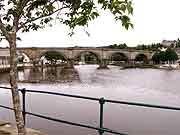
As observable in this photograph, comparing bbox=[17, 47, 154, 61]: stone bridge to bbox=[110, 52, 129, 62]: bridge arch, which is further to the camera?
bbox=[110, 52, 129, 62]: bridge arch

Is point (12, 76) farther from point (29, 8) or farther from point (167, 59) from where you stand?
point (167, 59)

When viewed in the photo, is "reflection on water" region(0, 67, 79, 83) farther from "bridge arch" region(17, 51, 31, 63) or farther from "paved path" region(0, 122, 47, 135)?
"paved path" region(0, 122, 47, 135)

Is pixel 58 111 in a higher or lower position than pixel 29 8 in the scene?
lower

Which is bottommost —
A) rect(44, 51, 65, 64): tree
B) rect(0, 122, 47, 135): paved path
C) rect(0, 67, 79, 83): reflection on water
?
rect(0, 67, 79, 83): reflection on water

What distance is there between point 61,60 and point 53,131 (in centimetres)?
12372

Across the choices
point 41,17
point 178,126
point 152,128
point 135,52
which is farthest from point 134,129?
point 135,52

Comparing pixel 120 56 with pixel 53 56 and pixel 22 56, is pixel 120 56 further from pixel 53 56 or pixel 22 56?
pixel 22 56

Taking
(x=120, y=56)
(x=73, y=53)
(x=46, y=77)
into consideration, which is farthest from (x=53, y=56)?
(x=46, y=77)

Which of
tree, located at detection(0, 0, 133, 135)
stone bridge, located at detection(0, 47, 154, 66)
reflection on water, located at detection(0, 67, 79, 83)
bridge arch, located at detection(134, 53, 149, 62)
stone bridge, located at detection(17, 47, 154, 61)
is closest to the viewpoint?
tree, located at detection(0, 0, 133, 135)

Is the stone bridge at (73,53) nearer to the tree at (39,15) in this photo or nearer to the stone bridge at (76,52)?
the stone bridge at (76,52)

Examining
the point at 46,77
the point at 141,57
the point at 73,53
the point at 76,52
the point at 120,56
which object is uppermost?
the point at 76,52

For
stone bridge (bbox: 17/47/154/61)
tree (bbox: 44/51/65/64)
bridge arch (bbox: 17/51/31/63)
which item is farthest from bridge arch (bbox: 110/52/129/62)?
bridge arch (bbox: 17/51/31/63)

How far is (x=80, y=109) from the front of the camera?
20297 mm

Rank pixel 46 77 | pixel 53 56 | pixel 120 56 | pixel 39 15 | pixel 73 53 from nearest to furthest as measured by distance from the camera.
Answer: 1. pixel 39 15
2. pixel 46 77
3. pixel 73 53
4. pixel 53 56
5. pixel 120 56
